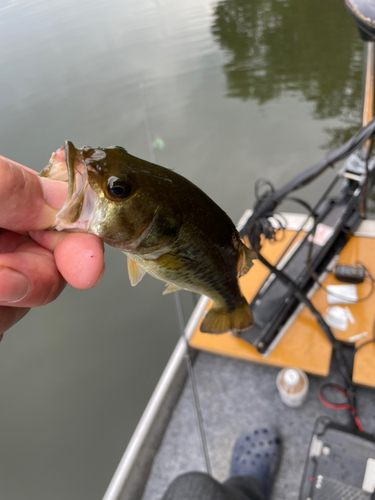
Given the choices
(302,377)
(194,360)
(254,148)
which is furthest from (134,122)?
(302,377)

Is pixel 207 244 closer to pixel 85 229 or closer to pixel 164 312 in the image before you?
pixel 85 229

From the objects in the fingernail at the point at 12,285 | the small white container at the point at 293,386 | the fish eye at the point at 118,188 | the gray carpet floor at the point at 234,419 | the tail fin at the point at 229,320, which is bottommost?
the gray carpet floor at the point at 234,419

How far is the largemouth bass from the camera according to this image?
2.39 feet

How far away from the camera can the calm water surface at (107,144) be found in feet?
7.23

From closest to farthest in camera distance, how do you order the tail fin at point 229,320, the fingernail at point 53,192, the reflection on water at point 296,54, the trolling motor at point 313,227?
the fingernail at point 53,192 < the tail fin at point 229,320 < the trolling motor at point 313,227 < the reflection on water at point 296,54

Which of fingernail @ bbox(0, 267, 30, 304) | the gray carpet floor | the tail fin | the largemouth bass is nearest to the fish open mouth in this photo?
the largemouth bass

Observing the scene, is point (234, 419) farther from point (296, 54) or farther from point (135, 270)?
point (296, 54)

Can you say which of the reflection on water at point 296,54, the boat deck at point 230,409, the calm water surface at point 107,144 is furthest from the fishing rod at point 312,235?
the reflection on water at point 296,54

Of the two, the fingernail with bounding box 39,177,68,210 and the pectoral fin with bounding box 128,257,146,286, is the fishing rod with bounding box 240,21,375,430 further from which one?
the fingernail with bounding box 39,177,68,210

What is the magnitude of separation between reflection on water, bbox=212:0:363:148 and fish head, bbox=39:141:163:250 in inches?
196

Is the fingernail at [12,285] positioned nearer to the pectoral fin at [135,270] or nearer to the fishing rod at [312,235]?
the pectoral fin at [135,270]

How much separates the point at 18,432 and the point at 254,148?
4471 millimetres

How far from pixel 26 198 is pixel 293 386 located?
2.04m

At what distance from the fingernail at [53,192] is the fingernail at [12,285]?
0.64 feet
